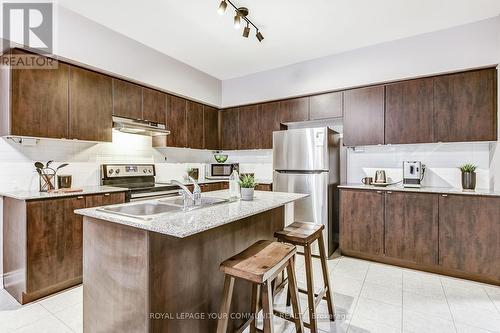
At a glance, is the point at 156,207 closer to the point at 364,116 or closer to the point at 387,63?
the point at 364,116

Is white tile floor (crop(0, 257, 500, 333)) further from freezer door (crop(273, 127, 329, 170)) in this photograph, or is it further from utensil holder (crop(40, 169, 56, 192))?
freezer door (crop(273, 127, 329, 170))

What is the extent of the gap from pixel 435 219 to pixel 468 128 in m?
1.10

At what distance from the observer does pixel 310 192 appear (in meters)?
A: 3.53

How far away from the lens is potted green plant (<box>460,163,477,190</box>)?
9.47 feet

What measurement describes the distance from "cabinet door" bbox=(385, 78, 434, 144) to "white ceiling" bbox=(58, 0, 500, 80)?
2.14 ft

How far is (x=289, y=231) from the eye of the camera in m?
2.09

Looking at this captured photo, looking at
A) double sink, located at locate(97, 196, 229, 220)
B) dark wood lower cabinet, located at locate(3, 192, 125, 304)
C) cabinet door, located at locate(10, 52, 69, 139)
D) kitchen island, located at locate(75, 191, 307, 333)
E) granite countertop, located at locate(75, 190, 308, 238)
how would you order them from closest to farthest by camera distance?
granite countertop, located at locate(75, 190, 308, 238), kitchen island, located at locate(75, 191, 307, 333), double sink, located at locate(97, 196, 229, 220), dark wood lower cabinet, located at locate(3, 192, 125, 304), cabinet door, located at locate(10, 52, 69, 139)

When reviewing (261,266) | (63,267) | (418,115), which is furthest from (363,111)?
(63,267)

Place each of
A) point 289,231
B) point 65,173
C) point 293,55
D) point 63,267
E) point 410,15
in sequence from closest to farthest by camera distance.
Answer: point 289,231
point 63,267
point 410,15
point 65,173
point 293,55

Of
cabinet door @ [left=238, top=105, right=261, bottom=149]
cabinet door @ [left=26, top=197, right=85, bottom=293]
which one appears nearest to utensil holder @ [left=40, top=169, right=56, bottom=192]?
cabinet door @ [left=26, top=197, right=85, bottom=293]

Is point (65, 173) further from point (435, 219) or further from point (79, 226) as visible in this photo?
point (435, 219)

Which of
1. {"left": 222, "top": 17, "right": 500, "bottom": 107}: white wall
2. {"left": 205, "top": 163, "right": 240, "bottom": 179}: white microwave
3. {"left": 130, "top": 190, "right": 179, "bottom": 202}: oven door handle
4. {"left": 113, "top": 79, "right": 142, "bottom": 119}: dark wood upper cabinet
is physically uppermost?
{"left": 222, "top": 17, "right": 500, "bottom": 107}: white wall

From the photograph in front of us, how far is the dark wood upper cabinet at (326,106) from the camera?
370cm

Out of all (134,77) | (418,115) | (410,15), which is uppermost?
(410,15)
